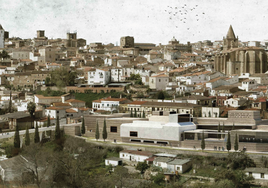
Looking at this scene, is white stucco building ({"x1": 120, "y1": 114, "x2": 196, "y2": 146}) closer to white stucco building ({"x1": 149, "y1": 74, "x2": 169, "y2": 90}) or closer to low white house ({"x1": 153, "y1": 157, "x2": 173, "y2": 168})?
low white house ({"x1": 153, "y1": 157, "x2": 173, "y2": 168})

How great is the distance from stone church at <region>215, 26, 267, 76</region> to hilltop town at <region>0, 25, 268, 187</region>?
122 millimetres

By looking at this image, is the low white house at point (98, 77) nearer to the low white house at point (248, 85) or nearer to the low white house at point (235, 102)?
the low white house at point (248, 85)

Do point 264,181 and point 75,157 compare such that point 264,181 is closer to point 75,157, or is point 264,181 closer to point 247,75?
point 75,157

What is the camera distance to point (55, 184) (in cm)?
2522

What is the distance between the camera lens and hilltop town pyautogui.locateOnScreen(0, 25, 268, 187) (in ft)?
89.6

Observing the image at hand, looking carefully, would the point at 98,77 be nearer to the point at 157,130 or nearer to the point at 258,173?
the point at 157,130

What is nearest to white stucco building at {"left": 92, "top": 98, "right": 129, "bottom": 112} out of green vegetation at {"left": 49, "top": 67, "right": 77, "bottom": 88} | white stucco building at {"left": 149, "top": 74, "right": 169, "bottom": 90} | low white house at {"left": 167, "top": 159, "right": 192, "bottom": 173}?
white stucco building at {"left": 149, "top": 74, "right": 169, "bottom": 90}

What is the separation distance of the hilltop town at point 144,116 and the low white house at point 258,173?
0.06 metres

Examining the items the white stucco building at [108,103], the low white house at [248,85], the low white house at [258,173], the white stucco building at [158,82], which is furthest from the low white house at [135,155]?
the low white house at [248,85]

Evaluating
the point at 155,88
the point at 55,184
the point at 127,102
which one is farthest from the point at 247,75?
the point at 55,184

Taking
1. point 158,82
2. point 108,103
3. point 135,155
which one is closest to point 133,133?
point 135,155

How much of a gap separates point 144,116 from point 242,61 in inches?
818

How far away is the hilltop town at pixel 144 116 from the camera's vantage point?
89.6 ft

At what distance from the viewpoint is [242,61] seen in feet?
180
